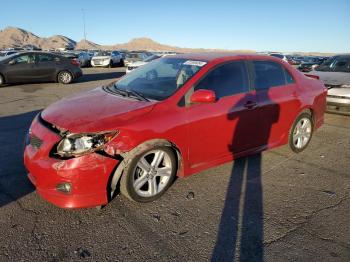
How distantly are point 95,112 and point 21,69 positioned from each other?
39.5 ft

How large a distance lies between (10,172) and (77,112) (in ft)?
5.07

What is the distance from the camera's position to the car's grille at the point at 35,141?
339 cm

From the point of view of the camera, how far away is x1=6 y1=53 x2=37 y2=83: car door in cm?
1370

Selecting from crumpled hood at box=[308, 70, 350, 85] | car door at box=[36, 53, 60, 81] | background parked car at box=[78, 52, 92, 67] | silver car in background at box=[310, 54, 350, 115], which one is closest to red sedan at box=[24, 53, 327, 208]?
silver car in background at box=[310, 54, 350, 115]

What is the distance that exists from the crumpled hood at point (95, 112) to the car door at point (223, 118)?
667 millimetres

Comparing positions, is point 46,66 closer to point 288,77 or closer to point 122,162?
point 288,77

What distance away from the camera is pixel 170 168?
3795 millimetres

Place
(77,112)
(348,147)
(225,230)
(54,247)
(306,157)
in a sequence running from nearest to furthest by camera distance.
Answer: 1. (54,247)
2. (225,230)
3. (77,112)
4. (306,157)
5. (348,147)

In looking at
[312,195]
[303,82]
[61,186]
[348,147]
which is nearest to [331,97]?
[348,147]

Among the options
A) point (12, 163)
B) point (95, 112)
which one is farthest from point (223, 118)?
point (12, 163)

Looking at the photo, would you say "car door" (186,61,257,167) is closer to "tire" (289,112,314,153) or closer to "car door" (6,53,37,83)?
"tire" (289,112,314,153)

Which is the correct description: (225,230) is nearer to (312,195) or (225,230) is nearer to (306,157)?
(312,195)

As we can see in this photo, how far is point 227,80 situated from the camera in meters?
4.33

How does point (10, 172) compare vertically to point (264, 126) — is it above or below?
below
